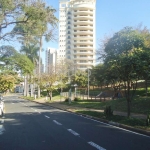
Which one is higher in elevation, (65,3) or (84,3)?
(65,3)

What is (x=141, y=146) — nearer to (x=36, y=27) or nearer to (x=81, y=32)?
(x=36, y=27)

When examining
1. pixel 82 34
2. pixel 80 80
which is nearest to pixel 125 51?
pixel 80 80

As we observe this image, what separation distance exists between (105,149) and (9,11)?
1345 cm

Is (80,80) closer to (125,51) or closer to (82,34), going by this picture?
(82,34)

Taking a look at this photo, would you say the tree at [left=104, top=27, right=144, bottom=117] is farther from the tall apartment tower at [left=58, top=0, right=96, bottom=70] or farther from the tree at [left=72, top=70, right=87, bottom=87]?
the tall apartment tower at [left=58, top=0, right=96, bottom=70]

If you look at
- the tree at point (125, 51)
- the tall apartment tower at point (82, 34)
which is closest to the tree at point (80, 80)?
the tall apartment tower at point (82, 34)

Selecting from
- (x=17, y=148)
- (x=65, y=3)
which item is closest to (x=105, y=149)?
(x=17, y=148)

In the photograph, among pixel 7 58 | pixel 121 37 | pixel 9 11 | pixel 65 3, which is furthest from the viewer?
pixel 65 3

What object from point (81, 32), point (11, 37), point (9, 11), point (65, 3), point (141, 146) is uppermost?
point (65, 3)

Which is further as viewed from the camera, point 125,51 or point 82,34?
point 82,34

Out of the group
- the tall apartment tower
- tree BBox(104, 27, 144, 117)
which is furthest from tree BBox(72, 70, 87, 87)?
tree BBox(104, 27, 144, 117)

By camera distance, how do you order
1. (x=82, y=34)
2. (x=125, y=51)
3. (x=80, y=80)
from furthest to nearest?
1. (x=82, y=34)
2. (x=80, y=80)
3. (x=125, y=51)

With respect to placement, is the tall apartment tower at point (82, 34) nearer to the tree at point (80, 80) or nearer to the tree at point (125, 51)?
the tree at point (80, 80)

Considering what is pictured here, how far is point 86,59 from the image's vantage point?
319ft
